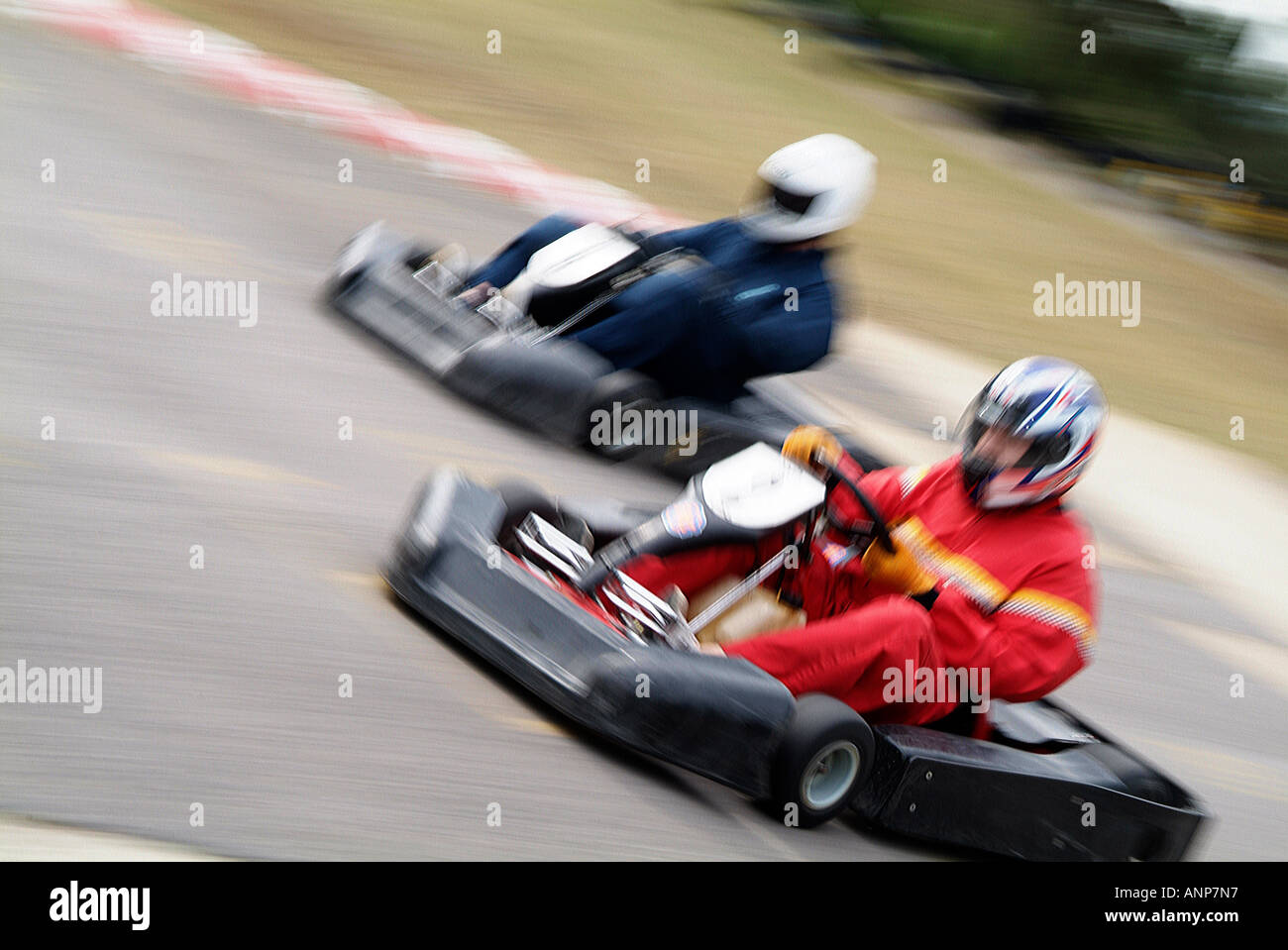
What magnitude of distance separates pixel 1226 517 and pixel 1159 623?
2.01 metres

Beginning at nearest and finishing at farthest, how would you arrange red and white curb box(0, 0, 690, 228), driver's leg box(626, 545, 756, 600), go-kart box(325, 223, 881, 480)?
1. driver's leg box(626, 545, 756, 600)
2. go-kart box(325, 223, 881, 480)
3. red and white curb box(0, 0, 690, 228)

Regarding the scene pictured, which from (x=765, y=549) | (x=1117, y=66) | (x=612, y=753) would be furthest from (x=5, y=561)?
(x=1117, y=66)

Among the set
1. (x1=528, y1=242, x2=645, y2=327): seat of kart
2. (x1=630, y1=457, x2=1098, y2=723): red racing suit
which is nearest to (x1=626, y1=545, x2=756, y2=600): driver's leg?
(x1=630, y1=457, x2=1098, y2=723): red racing suit

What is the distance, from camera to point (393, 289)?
18.8 ft

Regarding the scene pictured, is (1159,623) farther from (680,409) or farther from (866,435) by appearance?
(680,409)

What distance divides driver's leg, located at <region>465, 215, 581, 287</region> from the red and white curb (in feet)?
9.62

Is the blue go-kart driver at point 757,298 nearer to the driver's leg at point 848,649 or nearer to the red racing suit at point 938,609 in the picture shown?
the red racing suit at point 938,609

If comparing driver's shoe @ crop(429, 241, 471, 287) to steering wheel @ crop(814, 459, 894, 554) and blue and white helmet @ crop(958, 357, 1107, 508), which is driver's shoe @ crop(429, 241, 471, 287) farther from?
blue and white helmet @ crop(958, 357, 1107, 508)

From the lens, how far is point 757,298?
548cm

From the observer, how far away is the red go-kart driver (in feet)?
11.2

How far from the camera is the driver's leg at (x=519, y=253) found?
570 centimetres

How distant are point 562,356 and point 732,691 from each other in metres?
2.24

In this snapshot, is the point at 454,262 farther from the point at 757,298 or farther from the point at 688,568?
the point at 688,568

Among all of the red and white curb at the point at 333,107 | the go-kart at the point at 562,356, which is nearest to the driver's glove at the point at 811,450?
the go-kart at the point at 562,356
